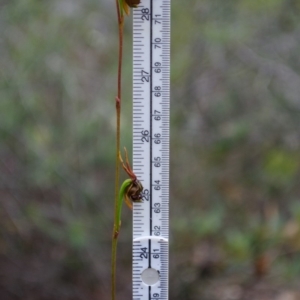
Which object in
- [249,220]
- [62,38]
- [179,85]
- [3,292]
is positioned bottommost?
[3,292]

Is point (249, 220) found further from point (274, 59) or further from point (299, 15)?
point (299, 15)

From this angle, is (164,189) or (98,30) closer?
(164,189)

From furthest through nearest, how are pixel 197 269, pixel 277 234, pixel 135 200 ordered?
→ pixel 197 269, pixel 277 234, pixel 135 200

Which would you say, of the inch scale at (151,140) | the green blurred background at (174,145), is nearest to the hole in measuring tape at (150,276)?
the inch scale at (151,140)

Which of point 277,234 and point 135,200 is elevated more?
point 135,200

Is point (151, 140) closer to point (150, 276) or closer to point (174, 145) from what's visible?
point (150, 276)

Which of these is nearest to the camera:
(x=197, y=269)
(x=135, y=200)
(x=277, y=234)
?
(x=135, y=200)

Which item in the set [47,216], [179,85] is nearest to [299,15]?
[179,85]
